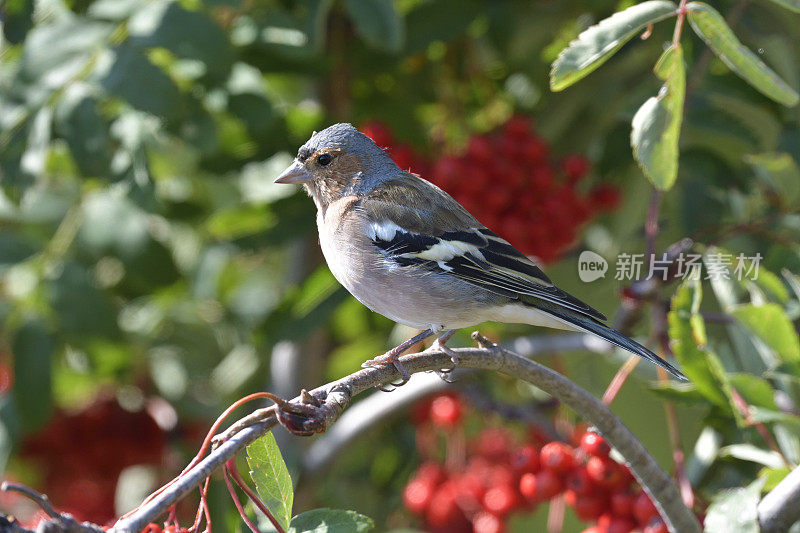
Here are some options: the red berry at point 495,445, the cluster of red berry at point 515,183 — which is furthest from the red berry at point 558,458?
the red berry at point 495,445

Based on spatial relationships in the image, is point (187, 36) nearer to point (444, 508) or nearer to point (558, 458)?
point (558, 458)

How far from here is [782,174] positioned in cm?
244

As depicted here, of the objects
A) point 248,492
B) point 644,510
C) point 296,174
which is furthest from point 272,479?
point 296,174

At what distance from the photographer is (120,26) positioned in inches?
100

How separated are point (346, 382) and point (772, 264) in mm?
Answer: 1443

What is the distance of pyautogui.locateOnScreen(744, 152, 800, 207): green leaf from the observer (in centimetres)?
235

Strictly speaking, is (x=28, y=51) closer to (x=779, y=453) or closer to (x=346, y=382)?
(x=346, y=382)

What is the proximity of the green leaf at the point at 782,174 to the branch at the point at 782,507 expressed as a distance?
934 millimetres

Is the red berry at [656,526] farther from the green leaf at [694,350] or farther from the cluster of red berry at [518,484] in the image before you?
the green leaf at [694,350]

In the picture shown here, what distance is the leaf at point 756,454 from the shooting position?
6.59ft

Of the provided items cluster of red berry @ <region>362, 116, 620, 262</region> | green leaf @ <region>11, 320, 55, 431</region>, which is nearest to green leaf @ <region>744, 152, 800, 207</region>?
cluster of red berry @ <region>362, 116, 620, 262</region>

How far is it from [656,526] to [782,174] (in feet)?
3.49

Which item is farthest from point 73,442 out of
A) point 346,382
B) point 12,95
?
point 346,382

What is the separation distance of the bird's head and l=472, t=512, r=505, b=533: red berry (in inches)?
55.5
